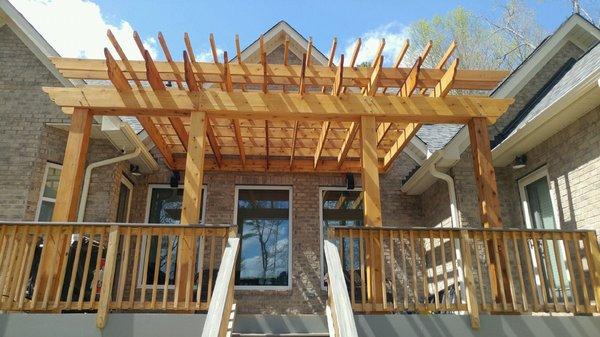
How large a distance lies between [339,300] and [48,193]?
5855 mm

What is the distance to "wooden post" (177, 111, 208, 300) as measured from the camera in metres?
4.93

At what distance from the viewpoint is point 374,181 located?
5438 millimetres

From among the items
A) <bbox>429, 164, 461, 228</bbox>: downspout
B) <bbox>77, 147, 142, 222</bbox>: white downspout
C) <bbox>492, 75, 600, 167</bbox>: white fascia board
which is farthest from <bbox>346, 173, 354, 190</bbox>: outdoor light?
<bbox>77, 147, 142, 222</bbox>: white downspout

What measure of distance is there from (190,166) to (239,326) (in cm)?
189

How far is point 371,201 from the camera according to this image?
5.34m

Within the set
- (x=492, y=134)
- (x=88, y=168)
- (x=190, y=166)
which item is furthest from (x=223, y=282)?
(x=492, y=134)

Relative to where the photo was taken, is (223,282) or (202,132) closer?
(223,282)

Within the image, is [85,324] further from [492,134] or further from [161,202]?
[492,134]

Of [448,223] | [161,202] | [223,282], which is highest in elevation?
[161,202]

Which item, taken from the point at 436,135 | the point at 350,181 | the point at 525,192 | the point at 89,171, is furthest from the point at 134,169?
the point at 525,192

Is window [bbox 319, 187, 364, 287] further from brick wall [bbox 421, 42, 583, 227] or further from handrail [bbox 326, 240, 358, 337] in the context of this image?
handrail [bbox 326, 240, 358, 337]

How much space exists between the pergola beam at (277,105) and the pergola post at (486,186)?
8.1 inches

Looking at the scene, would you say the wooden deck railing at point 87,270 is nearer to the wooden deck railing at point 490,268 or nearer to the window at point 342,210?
the wooden deck railing at point 490,268

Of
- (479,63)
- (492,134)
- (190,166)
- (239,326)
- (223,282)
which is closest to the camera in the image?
(223,282)
